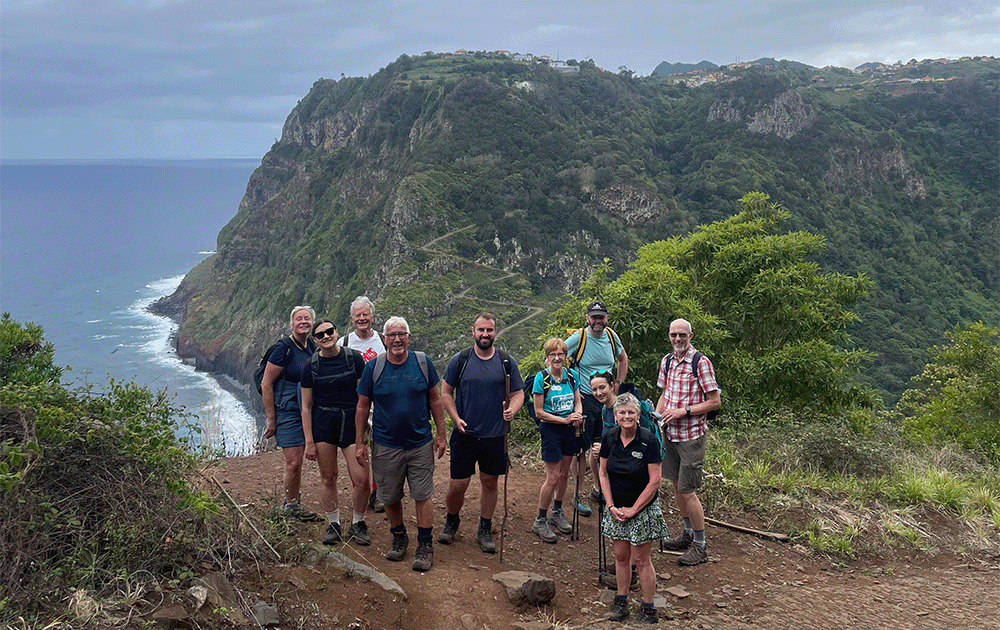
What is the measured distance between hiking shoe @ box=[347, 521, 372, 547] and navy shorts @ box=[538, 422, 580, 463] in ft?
4.65

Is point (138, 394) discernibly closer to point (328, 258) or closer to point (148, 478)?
point (148, 478)

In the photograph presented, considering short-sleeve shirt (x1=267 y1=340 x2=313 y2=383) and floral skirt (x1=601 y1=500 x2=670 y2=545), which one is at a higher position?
short-sleeve shirt (x1=267 y1=340 x2=313 y2=383)

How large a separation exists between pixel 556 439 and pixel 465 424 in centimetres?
83

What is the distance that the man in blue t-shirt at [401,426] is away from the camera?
15.7 ft

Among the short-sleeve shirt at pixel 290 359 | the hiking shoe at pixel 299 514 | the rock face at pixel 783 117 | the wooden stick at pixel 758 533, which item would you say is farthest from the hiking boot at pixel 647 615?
the rock face at pixel 783 117

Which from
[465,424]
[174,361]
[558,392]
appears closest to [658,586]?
[558,392]

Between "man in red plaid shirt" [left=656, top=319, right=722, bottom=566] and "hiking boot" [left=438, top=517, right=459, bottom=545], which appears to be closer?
"man in red plaid shirt" [left=656, top=319, right=722, bottom=566]

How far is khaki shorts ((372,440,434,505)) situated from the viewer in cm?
489

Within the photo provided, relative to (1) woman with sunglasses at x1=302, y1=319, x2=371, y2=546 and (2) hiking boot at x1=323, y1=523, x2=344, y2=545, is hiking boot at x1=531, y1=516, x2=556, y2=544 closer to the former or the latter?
(1) woman with sunglasses at x1=302, y1=319, x2=371, y2=546

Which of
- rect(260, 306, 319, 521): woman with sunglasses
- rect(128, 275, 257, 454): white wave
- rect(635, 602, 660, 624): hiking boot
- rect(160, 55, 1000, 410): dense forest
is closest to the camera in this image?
rect(635, 602, 660, 624): hiking boot

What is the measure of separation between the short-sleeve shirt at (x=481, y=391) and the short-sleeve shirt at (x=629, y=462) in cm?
90

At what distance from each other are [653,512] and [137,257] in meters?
204

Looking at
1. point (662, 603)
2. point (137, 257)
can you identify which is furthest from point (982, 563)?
point (137, 257)

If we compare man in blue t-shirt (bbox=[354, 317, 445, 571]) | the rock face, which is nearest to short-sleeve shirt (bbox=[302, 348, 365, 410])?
man in blue t-shirt (bbox=[354, 317, 445, 571])
